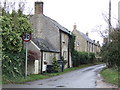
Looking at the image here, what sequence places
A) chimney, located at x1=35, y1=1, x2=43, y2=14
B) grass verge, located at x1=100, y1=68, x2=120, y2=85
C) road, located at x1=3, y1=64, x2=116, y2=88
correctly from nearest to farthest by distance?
road, located at x1=3, y1=64, x2=116, y2=88, grass verge, located at x1=100, y1=68, x2=120, y2=85, chimney, located at x1=35, y1=1, x2=43, y2=14

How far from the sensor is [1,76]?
16.3m

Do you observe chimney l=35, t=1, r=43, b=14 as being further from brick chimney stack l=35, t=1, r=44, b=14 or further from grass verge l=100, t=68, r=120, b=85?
grass verge l=100, t=68, r=120, b=85

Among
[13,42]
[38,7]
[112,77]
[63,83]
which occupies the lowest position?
[63,83]

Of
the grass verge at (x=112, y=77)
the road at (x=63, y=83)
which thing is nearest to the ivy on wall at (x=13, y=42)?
the road at (x=63, y=83)

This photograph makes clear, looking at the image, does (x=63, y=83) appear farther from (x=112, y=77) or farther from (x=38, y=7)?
(x=38, y=7)

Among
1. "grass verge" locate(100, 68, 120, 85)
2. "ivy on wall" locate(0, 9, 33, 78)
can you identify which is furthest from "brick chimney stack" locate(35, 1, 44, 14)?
"grass verge" locate(100, 68, 120, 85)

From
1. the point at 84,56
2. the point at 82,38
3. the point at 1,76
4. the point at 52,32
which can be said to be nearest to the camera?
the point at 1,76

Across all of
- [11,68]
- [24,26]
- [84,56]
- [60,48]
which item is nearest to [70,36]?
[60,48]

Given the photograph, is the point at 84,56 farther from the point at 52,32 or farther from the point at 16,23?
the point at 16,23

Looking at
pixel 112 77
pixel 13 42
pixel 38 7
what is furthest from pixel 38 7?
pixel 112 77

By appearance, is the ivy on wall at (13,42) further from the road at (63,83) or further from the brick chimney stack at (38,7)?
the brick chimney stack at (38,7)

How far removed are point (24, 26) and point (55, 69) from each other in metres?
10.4

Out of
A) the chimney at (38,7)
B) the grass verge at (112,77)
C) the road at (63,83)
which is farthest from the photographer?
the chimney at (38,7)

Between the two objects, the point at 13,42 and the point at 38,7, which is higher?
the point at 38,7
